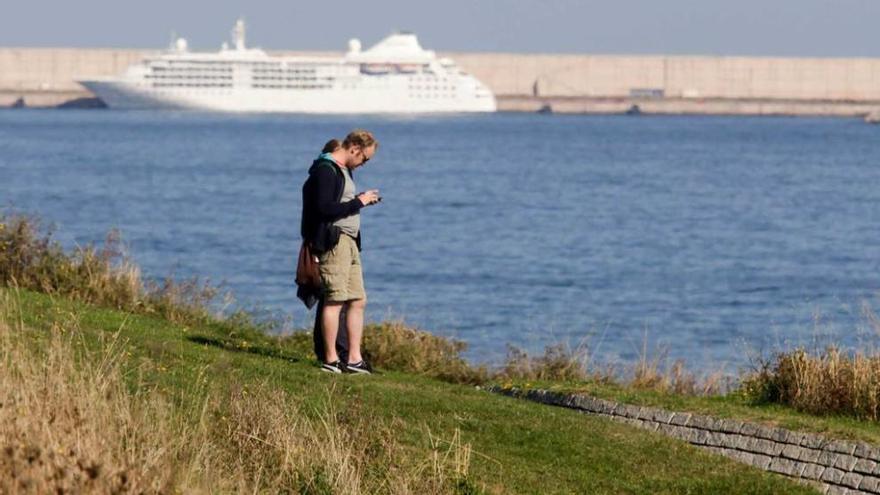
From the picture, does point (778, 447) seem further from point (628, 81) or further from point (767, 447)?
point (628, 81)

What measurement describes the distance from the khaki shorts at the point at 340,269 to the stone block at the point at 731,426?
91.5 inches

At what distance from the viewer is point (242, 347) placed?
484 inches

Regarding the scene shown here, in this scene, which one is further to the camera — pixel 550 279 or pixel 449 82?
pixel 449 82

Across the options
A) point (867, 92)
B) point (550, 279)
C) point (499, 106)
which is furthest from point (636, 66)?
point (550, 279)

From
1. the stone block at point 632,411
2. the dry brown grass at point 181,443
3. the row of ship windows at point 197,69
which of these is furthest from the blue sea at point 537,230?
the row of ship windows at point 197,69

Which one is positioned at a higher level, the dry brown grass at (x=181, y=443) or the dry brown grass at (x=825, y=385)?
the dry brown grass at (x=181, y=443)

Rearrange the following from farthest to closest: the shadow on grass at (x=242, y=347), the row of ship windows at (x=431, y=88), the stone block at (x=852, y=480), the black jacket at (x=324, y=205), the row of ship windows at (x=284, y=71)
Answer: the row of ship windows at (x=431, y=88), the row of ship windows at (x=284, y=71), the shadow on grass at (x=242, y=347), the black jacket at (x=324, y=205), the stone block at (x=852, y=480)

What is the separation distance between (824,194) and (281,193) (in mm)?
17038

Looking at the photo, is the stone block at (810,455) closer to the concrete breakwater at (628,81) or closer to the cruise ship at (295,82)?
the cruise ship at (295,82)

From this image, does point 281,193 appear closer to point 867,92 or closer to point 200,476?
point 200,476

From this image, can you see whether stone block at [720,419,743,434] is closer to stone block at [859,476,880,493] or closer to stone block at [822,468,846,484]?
stone block at [822,468,846,484]

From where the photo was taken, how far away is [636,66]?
512ft

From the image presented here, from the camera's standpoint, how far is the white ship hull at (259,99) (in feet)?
456

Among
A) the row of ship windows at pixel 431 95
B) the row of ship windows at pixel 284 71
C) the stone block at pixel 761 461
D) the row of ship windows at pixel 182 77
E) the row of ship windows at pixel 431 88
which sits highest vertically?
the row of ship windows at pixel 284 71
